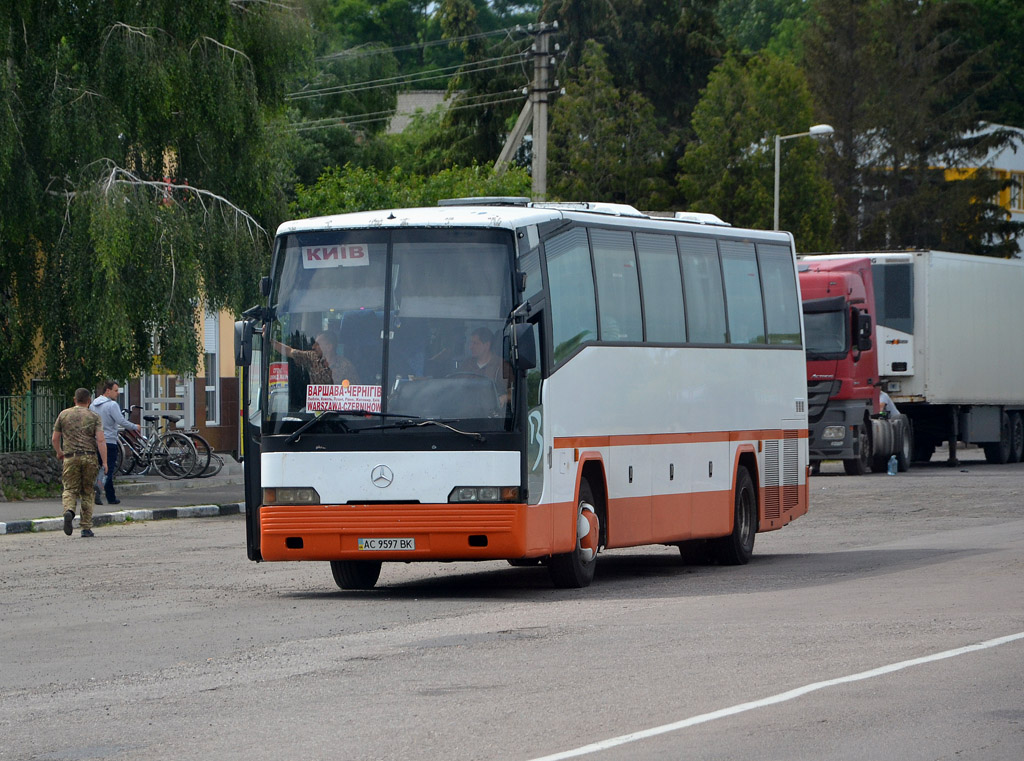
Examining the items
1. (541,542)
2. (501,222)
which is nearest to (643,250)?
(501,222)

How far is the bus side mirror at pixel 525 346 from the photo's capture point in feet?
46.7

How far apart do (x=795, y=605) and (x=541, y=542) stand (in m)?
2.14

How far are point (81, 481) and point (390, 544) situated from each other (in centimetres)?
935

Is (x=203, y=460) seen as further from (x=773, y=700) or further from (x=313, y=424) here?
(x=773, y=700)

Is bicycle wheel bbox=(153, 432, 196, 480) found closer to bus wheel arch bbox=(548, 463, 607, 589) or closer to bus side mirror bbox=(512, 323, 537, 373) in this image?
bus wheel arch bbox=(548, 463, 607, 589)

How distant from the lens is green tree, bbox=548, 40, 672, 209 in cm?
5938

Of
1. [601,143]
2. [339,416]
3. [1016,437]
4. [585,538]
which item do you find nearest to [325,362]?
[339,416]

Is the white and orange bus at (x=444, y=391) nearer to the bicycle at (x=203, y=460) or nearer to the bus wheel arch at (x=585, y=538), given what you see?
the bus wheel arch at (x=585, y=538)

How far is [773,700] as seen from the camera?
9.09m

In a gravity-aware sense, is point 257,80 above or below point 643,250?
above

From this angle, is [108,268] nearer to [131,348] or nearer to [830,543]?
[131,348]

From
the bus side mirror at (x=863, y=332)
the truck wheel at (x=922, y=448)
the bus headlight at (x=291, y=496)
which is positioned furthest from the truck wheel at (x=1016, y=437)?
the bus headlight at (x=291, y=496)

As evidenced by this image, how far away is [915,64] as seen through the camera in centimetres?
7169

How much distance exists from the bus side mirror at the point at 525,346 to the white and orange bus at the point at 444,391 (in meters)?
0.02
